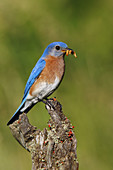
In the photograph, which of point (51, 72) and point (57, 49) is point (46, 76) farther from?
point (57, 49)

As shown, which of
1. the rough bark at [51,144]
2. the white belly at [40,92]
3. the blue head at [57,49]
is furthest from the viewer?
the blue head at [57,49]

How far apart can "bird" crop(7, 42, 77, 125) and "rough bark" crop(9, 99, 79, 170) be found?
0.76 m

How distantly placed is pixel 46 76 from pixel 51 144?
119 cm

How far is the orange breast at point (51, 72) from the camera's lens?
404 cm

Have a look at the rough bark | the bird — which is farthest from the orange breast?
the rough bark

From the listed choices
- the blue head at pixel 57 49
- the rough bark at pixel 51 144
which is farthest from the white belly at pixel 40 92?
the rough bark at pixel 51 144

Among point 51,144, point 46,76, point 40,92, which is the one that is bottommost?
point 51,144

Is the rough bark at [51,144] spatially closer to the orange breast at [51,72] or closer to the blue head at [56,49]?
the orange breast at [51,72]

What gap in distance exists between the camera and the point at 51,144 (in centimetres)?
308

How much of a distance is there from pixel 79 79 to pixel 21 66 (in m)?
0.91

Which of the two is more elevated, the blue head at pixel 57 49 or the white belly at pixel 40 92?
the blue head at pixel 57 49

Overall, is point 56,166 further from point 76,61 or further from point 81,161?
point 76,61

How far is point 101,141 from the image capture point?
4672mm

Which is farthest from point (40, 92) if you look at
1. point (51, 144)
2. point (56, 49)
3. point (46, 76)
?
point (51, 144)
